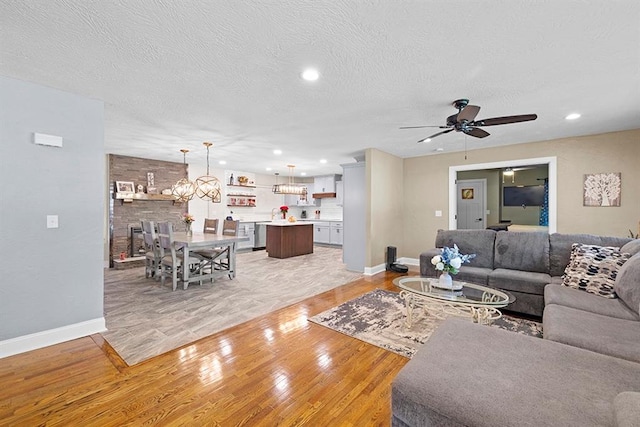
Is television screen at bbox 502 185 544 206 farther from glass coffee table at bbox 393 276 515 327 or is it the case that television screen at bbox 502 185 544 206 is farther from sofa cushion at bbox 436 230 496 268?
glass coffee table at bbox 393 276 515 327

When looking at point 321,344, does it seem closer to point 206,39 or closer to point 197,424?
point 197,424

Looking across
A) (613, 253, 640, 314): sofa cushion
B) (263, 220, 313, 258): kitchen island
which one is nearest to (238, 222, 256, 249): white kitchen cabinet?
(263, 220, 313, 258): kitchen island

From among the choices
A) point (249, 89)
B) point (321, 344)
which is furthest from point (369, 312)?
point (249, 89)

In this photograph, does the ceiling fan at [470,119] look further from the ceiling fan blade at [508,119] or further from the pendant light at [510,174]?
the pendant light at [510,174]

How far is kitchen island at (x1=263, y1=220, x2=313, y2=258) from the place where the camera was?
23.1ft

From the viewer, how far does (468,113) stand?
269 cm

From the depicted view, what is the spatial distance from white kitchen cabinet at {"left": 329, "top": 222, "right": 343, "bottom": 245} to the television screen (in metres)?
4.81

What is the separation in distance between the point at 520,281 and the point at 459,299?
4.17ft

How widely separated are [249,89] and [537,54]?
2.46m

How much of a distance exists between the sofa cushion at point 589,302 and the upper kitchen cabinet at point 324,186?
697 centimetres

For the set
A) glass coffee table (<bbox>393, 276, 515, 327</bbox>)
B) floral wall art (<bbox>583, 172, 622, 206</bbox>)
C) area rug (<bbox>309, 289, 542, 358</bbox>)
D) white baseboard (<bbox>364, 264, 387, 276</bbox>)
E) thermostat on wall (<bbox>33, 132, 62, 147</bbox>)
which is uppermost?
thermostat on wall (<bbox>33, 132, 62, 147</bbox>)

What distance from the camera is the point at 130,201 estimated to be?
6199 mm

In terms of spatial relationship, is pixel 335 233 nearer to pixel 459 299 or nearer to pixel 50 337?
pixel 459 299

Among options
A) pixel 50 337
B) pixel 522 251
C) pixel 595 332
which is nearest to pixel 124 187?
pixel 50 337
